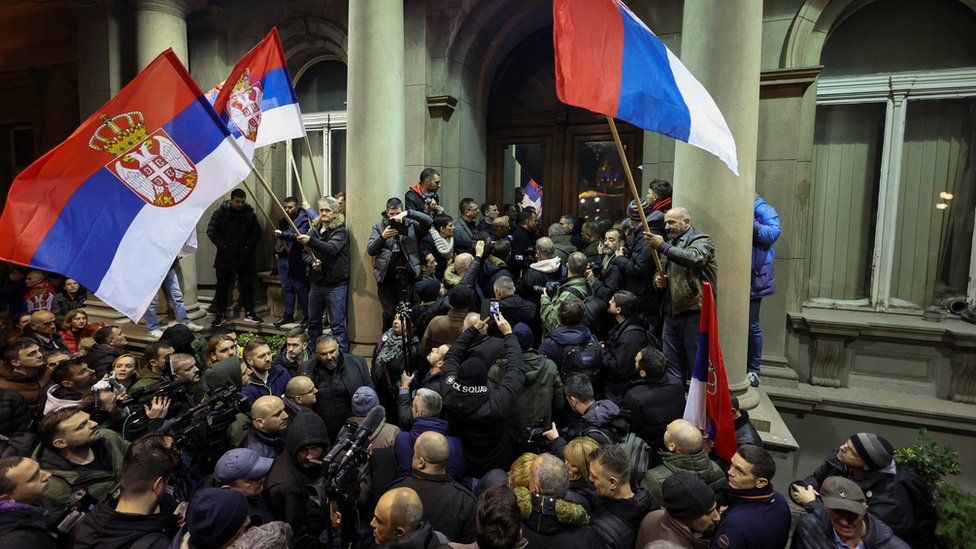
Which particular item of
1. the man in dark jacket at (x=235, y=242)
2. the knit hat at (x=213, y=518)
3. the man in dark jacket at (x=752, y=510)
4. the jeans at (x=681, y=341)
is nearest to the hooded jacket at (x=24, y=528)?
the knit hat at (x=213, y=518)

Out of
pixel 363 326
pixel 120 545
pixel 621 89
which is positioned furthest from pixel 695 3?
pixel 120 545

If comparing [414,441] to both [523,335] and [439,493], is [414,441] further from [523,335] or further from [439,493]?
[523,335]

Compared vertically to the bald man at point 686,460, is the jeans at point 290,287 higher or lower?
higher

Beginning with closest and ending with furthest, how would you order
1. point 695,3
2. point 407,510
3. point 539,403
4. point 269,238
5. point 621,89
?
1. point 407,510
2. point 621,89
3. point 539,403
4. point 695,3
5. point 269,238

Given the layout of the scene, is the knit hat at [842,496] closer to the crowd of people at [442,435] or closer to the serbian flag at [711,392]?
the crowd of people at [442,435]

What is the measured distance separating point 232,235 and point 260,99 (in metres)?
4.27

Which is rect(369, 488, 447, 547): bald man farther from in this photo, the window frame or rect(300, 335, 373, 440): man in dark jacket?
the window frame

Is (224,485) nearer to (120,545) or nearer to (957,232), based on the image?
(120,545)

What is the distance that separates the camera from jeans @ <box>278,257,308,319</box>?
8.91 m

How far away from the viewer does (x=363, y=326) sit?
304 inches

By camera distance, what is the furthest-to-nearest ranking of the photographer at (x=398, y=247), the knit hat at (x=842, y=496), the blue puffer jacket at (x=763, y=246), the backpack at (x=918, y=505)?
the photographer at (x=398, y=247) → the blue puffer jacket at (x=763, y=246) → the backpack at (x=918, y=505) → the knit hat at (x=842, y=496)

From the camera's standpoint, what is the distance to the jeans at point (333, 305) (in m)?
7.64

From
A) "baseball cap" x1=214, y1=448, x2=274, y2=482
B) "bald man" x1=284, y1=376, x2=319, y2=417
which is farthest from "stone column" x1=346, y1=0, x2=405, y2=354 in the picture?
"baseball cap" x1=214, y1=448, x2=274, y2=482

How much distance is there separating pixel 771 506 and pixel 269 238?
9894 mm
